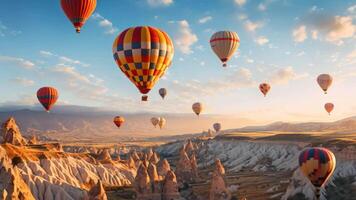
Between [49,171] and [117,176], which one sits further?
[117,176]

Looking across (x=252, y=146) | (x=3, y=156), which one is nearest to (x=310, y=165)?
(x=3, y=156)

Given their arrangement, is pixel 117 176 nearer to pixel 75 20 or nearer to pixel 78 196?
pixel 78 196

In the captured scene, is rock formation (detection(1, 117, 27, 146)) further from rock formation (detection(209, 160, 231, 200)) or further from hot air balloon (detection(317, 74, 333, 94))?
hot air balloon (detection(317, 74, 333, 94))

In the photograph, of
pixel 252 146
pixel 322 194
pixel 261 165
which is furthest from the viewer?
pixel 252 146

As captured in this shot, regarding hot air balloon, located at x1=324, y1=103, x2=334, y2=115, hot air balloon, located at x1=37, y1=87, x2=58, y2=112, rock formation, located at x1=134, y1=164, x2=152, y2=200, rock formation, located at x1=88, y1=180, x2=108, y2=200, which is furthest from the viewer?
hot air balloon, located at x1=324, y1=103, x2=334, y2=115

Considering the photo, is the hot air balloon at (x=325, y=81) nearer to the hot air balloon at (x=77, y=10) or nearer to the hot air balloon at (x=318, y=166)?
the hot air balloon at (x=318, y=166)

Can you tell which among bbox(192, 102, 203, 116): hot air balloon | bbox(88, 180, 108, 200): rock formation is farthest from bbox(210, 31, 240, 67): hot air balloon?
bbox(192, 102, 203, 116): hot air balloon

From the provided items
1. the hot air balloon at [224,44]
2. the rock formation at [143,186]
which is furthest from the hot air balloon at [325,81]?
the rock formation at [143,186]
